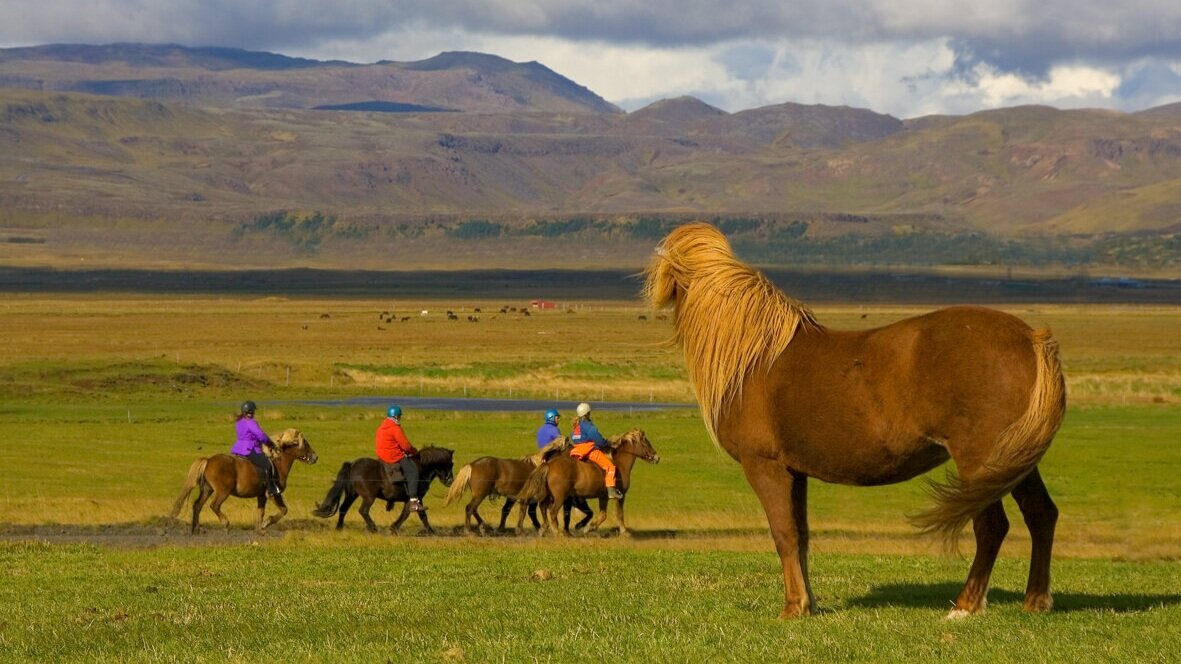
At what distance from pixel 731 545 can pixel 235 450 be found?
8.55 m

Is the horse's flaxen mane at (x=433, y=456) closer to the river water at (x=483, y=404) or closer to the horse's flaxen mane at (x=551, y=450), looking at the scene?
the horse's flaxen mane at (x=551, y=450)

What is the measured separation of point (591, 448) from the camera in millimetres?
25234

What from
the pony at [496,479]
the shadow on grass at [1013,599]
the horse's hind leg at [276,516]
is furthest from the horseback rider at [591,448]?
the shadow on grass at [1013,599]

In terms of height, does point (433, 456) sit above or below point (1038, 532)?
below

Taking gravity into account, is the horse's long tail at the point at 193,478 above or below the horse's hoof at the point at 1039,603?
below

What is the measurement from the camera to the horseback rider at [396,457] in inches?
976

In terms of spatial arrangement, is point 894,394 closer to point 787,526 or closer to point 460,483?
point 787,526

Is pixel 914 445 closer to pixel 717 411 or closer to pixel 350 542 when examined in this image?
pixel 717 411

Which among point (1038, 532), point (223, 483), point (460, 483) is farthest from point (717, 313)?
point (223, 483)

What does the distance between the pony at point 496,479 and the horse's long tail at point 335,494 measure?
66.3 inches

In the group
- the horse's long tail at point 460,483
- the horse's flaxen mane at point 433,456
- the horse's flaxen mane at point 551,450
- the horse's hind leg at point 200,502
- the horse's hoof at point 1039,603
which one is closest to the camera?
the horse's hoof at point 1039,603

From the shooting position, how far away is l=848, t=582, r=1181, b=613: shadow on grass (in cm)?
1211

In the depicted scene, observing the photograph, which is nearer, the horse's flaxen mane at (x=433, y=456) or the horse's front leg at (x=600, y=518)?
the horse's front leg at (x=600, y=518)

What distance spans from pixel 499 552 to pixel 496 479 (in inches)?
266
